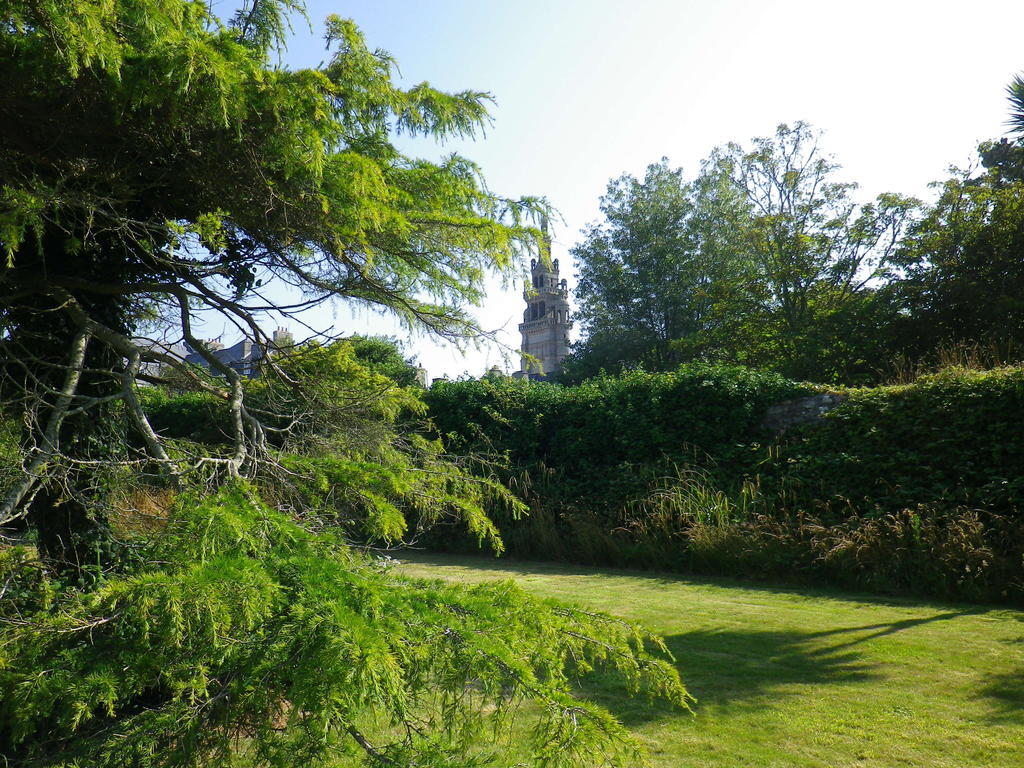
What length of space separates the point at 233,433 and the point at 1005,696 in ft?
15.2

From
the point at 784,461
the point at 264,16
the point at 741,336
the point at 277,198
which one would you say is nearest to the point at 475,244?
the point at 277,198

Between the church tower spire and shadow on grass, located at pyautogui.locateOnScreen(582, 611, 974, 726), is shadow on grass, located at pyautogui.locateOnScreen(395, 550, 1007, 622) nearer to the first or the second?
shadow on grass, located at pyautogui.locateOnScreen(582, 611, 974, 726)

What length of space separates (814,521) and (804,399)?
188cm

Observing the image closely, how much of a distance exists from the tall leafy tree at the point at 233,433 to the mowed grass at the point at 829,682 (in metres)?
0.63

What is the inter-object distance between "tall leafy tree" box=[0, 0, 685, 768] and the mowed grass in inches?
24.8

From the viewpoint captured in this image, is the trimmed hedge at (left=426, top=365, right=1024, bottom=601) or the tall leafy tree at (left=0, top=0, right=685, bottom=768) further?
the trimmed hedge at (left=426, top=365, right=1024, bottom=601)

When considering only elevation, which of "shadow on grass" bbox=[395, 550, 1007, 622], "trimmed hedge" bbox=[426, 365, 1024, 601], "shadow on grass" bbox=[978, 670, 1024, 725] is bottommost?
"shadow on grass" bbox=[978, 670, 1024, 725]

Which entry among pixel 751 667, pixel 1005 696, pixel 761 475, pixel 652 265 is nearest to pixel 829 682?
pixel 751 667

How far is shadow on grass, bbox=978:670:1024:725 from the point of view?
347cm

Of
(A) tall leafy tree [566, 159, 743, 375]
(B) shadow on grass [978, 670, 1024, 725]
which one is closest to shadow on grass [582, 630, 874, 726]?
(B) shadow on grass [978, 670, 1024, 725]

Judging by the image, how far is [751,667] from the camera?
4367 millimetres

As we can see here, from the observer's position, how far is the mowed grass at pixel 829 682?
3.17 meters

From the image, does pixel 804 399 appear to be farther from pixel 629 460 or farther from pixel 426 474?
pixel 426 474

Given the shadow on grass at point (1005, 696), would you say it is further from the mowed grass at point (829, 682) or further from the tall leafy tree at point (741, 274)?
the tall leafy tree at point (741, 274)
